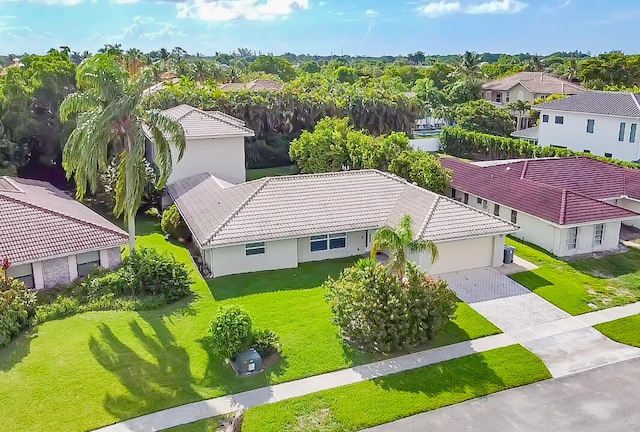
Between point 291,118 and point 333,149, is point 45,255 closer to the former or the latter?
point 333,149

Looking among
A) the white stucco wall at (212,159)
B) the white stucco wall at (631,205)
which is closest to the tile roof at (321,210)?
the white stucco wall at (212,159)

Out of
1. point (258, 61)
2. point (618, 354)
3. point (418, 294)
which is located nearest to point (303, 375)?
point (418, 294)

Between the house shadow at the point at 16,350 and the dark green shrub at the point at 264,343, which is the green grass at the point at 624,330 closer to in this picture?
the dark green shrub at the point at 264,343

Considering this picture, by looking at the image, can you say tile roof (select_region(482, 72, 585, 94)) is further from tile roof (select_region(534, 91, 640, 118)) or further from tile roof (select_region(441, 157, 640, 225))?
tile roof (select_region(441, 157, 640, 225))

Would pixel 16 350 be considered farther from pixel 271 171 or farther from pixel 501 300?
pixel 271 171

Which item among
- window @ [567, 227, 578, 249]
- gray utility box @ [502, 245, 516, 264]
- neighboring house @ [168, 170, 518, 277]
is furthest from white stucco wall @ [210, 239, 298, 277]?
window @ [567, 227, 578, 249]

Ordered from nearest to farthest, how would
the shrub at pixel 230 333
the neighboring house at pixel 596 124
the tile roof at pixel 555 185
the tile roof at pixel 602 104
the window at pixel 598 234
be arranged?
1. the shrub at pixel 230 333
2. the tile roof at pixel 555 185
3. the window at pixel 598 234
4. the neighboring house at pixel 596 124
5. the tile roof at pixel 602 104
